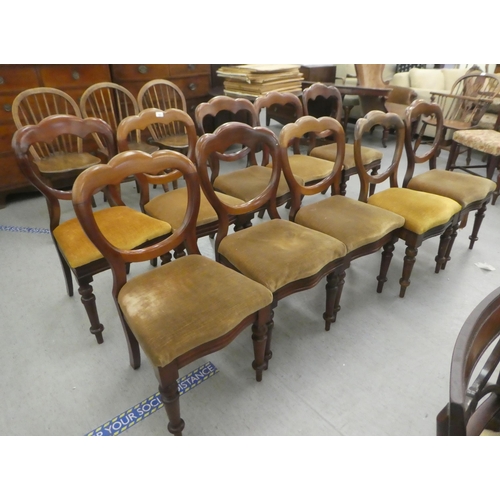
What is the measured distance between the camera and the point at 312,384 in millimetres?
1438

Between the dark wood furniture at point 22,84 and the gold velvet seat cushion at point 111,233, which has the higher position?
the dark wood furniture at point 22,84

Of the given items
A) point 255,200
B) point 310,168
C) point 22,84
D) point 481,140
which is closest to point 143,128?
point 255,200

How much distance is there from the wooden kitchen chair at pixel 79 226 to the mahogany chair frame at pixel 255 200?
0.89 feet

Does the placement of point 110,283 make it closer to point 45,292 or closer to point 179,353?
point 45,292

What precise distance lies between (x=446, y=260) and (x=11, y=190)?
3.22 meters

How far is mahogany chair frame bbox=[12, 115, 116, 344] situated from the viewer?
58.0 inches

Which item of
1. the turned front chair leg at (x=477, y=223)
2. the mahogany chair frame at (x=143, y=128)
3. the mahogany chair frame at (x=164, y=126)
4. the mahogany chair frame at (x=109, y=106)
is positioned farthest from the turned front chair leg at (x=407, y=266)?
the mahogany chair frame at (x=109, y=106)

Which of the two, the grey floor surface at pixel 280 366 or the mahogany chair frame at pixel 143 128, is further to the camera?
the mahogany chair frame at pixel 143 128

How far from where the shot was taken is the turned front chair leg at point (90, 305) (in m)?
1.48

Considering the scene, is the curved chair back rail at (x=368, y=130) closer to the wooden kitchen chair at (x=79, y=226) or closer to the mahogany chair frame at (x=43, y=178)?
the wooden kitchen chair at (x=79, y=226)

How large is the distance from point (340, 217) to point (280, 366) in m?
0.74

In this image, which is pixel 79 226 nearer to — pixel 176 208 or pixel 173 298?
pixel 176 208

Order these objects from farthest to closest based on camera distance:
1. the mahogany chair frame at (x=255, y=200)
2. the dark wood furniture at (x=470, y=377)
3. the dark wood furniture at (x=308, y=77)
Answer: the dark wood furniture at (x=308, y=77) → the mahogany chair frame at (x=255, y=200) → the dark wood furniture at (x=470, y=377)

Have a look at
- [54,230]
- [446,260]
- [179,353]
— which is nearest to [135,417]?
[179,353]
